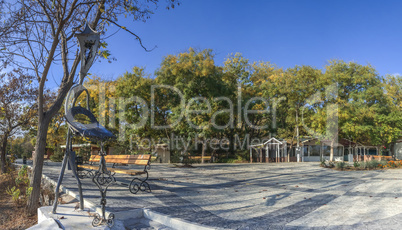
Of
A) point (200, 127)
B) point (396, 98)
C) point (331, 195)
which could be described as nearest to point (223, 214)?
point (331, 195)

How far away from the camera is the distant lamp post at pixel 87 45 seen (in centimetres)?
578

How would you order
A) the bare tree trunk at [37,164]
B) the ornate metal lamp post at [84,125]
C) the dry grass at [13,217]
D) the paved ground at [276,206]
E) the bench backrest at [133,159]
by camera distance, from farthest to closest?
the bench backrest at [133,159]
the bare tree trunk at [37,164]
the dry grass at [13,217]
the ornate metal lamp post at [84,125]
the paved ground at [276,206]

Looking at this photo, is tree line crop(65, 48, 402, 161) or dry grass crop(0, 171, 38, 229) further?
tree line crop(65, 48, 402, 161)

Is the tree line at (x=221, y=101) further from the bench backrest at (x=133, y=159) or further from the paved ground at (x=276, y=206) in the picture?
the paved ground at (x=276, y=206)

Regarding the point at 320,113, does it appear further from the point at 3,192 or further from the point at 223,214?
the point at 3,192

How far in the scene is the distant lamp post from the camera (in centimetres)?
578

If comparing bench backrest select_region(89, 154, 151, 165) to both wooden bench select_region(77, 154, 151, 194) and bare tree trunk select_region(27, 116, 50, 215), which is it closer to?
wooden bench select_region(77, 154, 151, 194)

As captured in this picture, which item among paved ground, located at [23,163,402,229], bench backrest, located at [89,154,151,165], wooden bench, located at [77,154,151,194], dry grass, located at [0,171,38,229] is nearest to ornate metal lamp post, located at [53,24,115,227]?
paved ground, located at [23,163,402,229]

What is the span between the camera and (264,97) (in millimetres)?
30438

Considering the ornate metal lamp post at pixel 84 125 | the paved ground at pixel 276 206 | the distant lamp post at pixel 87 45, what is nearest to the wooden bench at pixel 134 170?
the paved ground at pixel 276 206

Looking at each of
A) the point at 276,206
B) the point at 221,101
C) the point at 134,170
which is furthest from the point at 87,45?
the point at 221,101

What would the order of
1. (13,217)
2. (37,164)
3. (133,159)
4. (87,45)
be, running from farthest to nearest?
(133,159)
(37,164)
(13,217)
(87,45)

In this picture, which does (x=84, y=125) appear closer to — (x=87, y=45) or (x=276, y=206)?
(x=87, y=45)

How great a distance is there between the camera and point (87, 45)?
5855 millimetres
